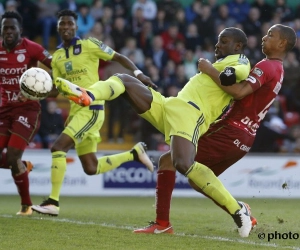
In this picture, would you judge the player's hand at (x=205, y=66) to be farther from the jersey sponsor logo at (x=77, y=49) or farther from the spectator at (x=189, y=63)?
the spectator at (x=189, y=63)

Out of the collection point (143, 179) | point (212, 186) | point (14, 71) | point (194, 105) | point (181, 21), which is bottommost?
point (143, 179)

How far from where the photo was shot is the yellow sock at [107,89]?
6987 millimetres

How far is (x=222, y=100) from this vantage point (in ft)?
24.7

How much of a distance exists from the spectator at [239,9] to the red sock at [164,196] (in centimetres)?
1100

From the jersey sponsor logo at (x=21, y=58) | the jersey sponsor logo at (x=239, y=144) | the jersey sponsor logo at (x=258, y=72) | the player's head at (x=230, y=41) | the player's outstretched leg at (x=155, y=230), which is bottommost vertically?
the player's outstretched leg at (x=155, y=230)

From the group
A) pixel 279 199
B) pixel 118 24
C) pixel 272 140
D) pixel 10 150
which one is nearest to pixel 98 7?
pixel 118 24

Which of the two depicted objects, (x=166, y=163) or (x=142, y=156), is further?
(x=142, y=156)

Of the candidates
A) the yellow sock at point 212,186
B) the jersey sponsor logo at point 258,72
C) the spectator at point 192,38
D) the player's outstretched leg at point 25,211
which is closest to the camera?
the yellow sock at point 212,186

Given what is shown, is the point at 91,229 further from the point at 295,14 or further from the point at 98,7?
the point at 295,14

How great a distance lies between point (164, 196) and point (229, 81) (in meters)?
1.37

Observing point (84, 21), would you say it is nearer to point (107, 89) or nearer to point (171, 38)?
point (171, 38)

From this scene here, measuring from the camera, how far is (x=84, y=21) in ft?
55.2

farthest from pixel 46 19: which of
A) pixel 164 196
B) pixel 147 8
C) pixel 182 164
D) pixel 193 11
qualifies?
pixel 182 164

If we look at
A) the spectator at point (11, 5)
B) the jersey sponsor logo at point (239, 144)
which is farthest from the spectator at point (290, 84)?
the jersey sponsor logo at point (239, 144)
